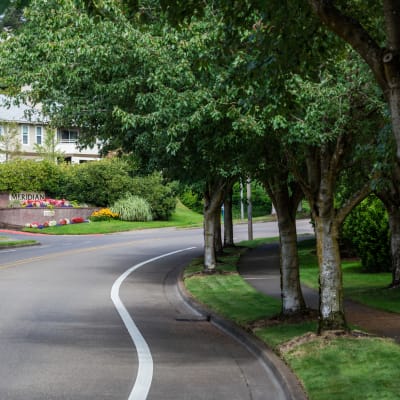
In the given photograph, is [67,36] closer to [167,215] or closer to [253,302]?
[253,302]

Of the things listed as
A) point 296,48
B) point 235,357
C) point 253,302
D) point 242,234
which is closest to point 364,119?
point 296,48

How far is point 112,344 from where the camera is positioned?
12.2 metres

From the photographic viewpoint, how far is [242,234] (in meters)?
47.4

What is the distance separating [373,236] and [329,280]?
534 inches

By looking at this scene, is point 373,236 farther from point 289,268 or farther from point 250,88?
point 250,88

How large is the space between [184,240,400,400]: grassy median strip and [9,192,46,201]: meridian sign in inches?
1710

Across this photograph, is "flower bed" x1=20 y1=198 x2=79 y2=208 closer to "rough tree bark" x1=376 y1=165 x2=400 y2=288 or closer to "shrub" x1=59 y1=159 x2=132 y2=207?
"shrub" x1=59 y1=159 x2=132 y2=207

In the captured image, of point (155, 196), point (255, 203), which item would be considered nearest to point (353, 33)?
point (155, 196)

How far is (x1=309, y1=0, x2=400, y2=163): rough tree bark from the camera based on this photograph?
19.9 feet

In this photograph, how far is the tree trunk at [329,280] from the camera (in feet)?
38.0

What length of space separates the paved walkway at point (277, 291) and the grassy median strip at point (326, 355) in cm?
113

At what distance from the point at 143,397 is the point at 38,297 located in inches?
408

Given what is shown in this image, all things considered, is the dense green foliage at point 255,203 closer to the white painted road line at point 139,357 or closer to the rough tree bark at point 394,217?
the rough tree bark at point 394,217

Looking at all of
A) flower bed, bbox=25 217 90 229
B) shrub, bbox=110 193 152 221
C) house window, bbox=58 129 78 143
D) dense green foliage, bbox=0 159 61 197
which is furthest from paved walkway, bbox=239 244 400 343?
house window, bbox=58 129 78 143
